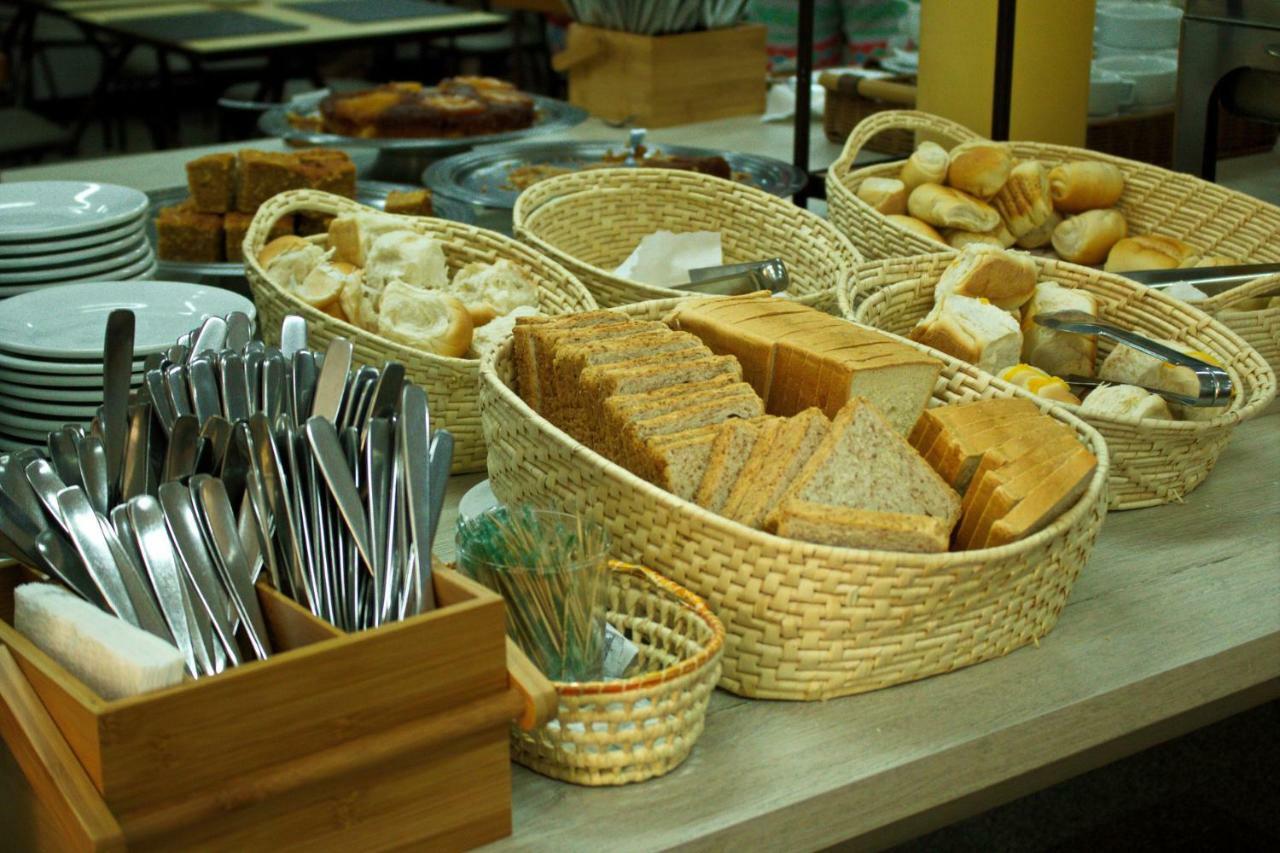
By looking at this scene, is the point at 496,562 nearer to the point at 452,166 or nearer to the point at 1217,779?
the point at 452,166

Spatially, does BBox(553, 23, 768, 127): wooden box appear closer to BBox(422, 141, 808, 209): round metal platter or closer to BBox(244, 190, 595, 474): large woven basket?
BBox(422, 141, 808, 209): round metal platter

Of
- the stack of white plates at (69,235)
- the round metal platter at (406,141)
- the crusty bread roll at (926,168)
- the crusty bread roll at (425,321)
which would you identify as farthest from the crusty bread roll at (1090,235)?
the stack of white plates at (69,235)

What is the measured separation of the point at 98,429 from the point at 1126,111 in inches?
75.4

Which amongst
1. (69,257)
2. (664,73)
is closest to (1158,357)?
(69,257)

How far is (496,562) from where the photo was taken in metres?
0.88

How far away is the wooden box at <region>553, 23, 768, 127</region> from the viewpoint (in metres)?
2.64

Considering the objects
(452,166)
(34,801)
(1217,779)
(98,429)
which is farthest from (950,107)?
(34,801)

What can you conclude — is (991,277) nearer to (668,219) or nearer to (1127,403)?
(1127,403)

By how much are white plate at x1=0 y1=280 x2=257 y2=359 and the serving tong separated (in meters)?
0.73

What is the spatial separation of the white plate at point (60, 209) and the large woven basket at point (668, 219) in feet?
1.33

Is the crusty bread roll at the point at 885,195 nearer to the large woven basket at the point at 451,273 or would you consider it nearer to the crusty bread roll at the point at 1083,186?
the crusty bread roll at the point at 1083,186

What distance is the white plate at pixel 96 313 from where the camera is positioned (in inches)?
45.5

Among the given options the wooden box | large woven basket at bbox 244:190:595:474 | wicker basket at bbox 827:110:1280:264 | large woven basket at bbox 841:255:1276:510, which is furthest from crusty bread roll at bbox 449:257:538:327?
the wooden box

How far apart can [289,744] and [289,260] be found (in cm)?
75
